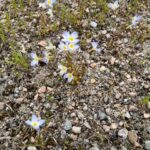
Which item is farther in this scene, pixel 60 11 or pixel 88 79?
pixel 60 11

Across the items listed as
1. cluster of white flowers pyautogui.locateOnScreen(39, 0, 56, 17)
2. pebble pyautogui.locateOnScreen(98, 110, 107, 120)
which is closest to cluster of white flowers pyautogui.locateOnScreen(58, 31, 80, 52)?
cluster of white flowers pyautogui.locateOnScreen(39, 0, 56, 17)

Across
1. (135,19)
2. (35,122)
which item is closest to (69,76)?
(35,122)

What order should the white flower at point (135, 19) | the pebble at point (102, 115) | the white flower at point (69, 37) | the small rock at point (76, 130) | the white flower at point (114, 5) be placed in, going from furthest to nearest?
the white flower at point (114, 5), the white flower at point (135, 19), the white flower at point (69, 37), the pebble at point (102, 115), the small rock at point (76, 130)

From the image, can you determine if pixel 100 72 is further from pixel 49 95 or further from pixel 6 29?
pixel 6 29

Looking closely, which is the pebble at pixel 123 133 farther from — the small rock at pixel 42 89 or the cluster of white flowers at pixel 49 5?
the cluster of white flowers at pixel 49 5

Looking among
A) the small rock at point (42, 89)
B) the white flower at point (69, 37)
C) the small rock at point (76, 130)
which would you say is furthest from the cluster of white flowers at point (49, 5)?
the small rock at point (76, 130)

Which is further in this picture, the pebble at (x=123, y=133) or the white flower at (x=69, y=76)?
the white flower at (x=69, y=76)

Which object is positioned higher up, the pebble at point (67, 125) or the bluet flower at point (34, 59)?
the bluet flower at point (34, 59)

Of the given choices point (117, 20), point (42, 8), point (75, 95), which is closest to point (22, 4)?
point (42, 8)

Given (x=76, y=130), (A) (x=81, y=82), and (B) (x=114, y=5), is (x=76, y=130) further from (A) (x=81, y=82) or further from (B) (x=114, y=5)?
(B) (x=114, y=5)
